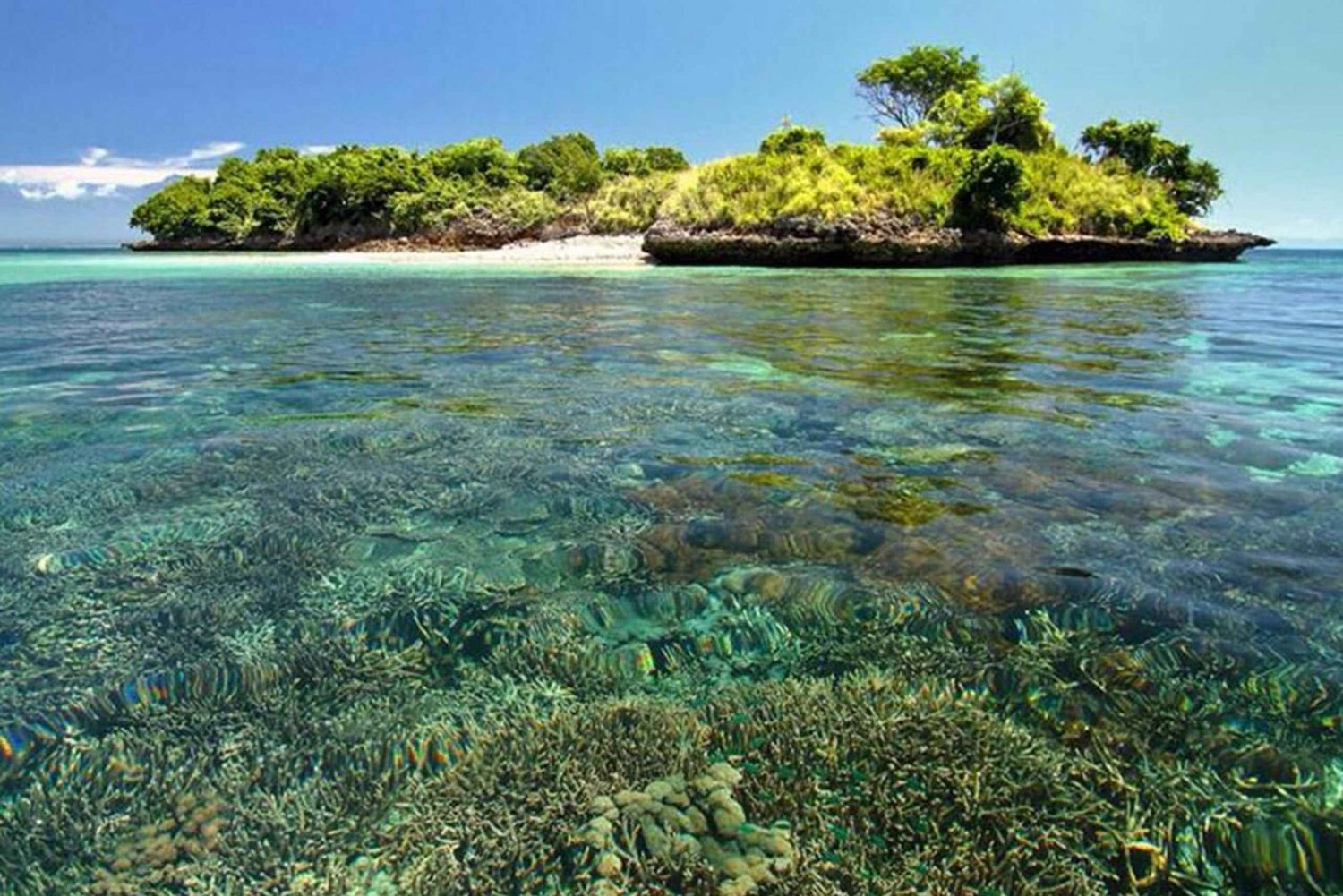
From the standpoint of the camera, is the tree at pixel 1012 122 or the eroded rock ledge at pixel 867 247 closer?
the eroded rock ledge at pixel 867 247

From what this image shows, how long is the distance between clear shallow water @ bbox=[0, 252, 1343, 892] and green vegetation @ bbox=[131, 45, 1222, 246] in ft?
94.6

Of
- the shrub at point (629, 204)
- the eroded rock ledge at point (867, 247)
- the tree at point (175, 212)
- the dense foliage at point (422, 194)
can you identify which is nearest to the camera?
the eroded rock ledge at point (867, 247)

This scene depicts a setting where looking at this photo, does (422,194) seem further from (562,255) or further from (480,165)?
(562,255)

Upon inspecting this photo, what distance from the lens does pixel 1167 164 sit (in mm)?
45000

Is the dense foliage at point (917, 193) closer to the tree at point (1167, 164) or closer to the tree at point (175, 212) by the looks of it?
the tree at point (1167, 164)

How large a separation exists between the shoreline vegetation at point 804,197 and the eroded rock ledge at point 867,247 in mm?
83

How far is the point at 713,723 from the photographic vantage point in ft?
8.85

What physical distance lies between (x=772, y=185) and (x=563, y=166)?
25.4 m

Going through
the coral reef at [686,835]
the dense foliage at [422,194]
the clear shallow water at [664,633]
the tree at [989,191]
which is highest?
the dense foliage at [422,194]

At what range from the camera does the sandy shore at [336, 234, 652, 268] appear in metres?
37.9

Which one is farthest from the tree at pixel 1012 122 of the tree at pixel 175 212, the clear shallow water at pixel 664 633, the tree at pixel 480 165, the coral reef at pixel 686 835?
the tree at pixel 175 212

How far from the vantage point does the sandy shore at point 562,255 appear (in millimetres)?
37875

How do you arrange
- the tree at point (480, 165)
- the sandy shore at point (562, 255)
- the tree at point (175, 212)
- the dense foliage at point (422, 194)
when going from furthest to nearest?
the tree at point (175, 212) < the tree at point (480, 165) < the dense foliage at point (422, 194) < the sandy shore at point (562, 255)

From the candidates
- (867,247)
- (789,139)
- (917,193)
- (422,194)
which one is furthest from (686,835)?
(422,194)
